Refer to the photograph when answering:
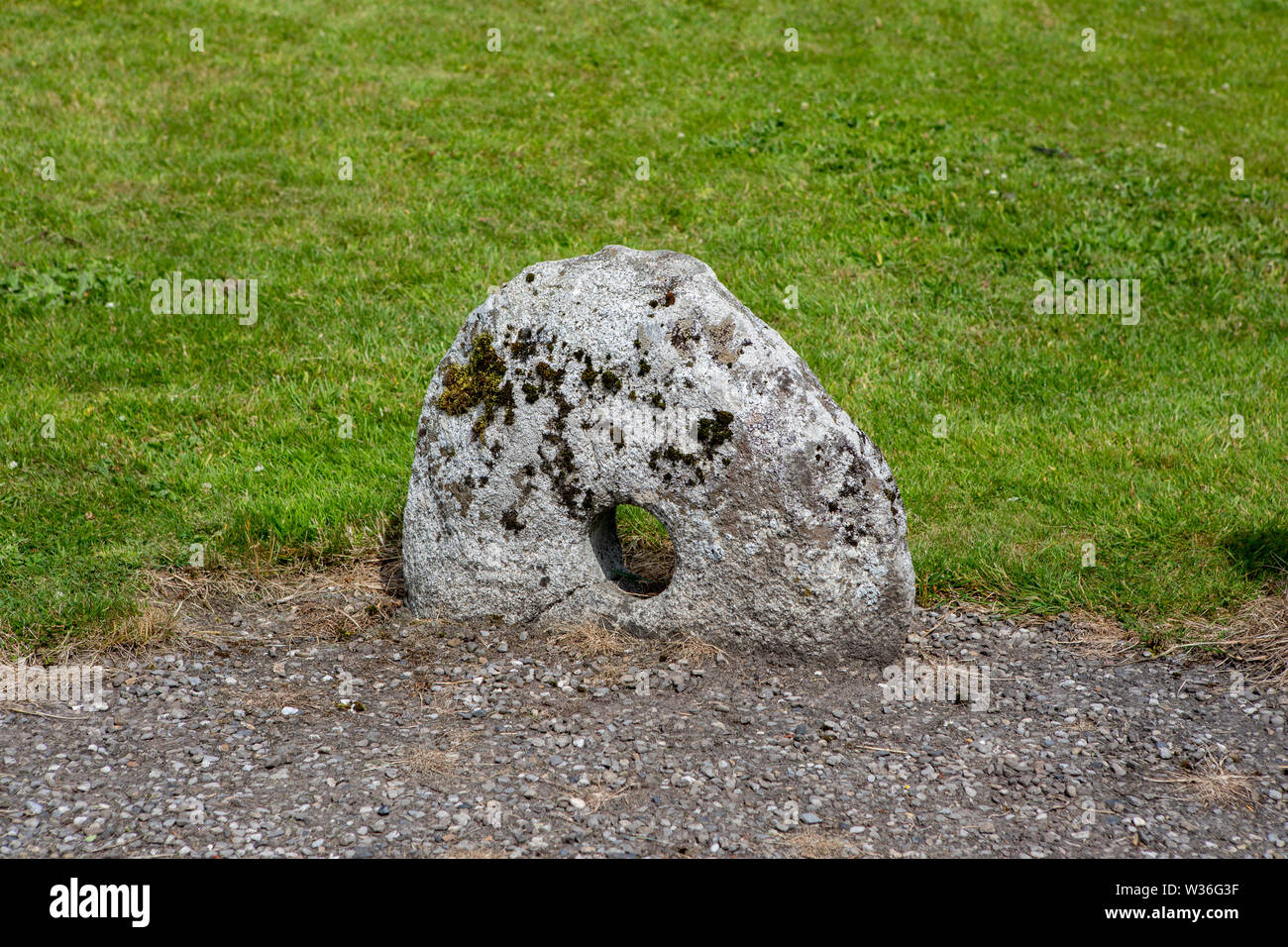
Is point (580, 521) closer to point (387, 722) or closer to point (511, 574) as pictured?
point (511, 574)

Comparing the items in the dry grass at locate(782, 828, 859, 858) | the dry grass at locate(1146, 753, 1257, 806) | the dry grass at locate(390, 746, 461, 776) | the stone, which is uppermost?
the stone

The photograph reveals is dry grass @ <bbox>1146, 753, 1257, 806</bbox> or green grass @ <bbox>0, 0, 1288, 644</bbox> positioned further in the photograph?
green grass @ <bbox>0, 0, 1288, 644</bbox>

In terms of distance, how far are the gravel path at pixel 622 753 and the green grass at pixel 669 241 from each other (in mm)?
754

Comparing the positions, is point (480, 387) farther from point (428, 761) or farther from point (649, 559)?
point (428, 761)

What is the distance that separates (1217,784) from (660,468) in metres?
2.74

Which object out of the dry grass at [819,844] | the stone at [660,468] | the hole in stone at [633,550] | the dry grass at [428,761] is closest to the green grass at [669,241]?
the stone at [660,468]

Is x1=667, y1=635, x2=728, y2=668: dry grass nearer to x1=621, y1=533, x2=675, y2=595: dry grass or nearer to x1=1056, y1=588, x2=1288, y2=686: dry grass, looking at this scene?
x1=621, y1=533, x2=675, y2=595: dry grass

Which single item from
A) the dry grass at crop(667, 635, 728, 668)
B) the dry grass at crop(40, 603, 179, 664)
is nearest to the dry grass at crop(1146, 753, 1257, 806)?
the dry grass at crop(667, 635, 728, 668)

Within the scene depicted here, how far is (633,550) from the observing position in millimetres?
6652

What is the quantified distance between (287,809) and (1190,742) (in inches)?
153

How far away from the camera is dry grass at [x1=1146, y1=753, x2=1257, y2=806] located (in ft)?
15.2

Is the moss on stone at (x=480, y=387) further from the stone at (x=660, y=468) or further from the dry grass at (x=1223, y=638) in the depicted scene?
the dry grass at (x=1223, y=638)

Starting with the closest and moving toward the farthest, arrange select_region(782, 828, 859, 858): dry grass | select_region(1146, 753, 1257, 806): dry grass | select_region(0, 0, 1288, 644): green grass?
select_region(782, 828, 859, 858): dry grass, select_region(1146, 753, 1257, 806): dry grass, select_region(0, 0, 1288, 644): green grass

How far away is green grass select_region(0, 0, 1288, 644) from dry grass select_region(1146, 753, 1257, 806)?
4.21 ft
